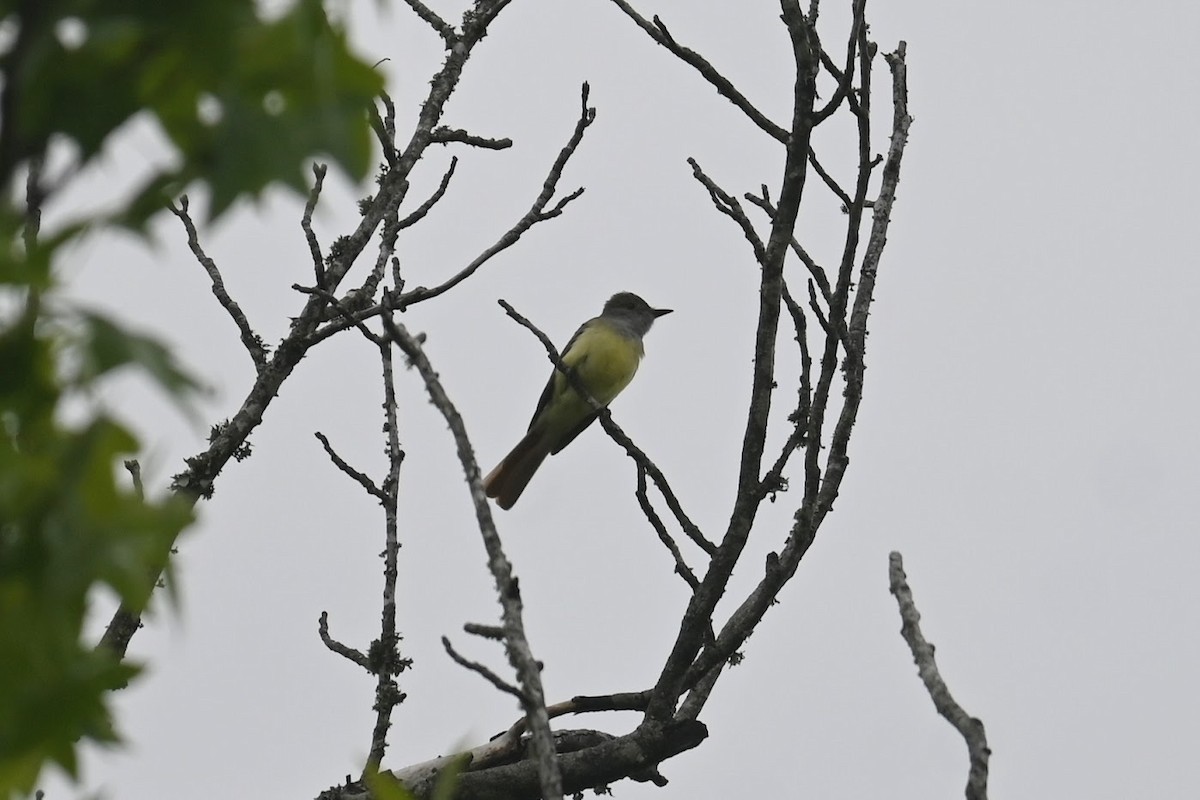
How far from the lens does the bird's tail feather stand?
412 inches

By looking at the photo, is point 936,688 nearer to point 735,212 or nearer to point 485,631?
point 485,631

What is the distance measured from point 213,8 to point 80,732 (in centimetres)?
97

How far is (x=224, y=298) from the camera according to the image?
18.0 ft

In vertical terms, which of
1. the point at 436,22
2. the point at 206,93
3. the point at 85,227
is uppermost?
the point at 436,22

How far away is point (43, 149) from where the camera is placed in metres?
1.70

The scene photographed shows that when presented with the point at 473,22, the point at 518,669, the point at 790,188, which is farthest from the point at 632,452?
the point at 518,669

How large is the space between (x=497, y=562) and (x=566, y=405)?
25.1 ft

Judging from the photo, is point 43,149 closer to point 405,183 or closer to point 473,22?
point 405,183

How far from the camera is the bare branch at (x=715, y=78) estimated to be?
14.5 feet

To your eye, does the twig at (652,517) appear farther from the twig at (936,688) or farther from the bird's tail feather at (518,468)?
the bird's tail feather at (518,468)

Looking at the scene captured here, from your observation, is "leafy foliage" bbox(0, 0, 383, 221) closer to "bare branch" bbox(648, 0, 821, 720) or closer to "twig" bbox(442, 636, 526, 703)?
"twig" bbox(442, 636, 526, 703)

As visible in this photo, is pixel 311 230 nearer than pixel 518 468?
Yes

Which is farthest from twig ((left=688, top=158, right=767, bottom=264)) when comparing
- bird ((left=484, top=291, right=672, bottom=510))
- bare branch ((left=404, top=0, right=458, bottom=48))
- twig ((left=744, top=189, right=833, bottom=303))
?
bird ((left=484, top=291, right=672, bottom=510))

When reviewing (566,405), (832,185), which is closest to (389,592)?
(832,185)
